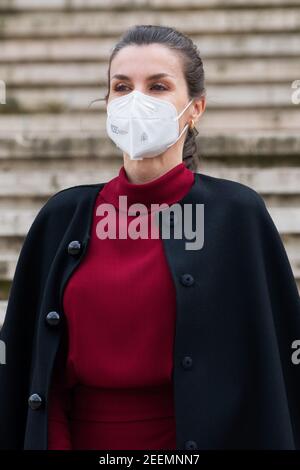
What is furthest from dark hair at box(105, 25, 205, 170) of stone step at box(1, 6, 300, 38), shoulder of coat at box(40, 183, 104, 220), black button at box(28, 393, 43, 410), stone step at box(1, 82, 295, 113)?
stone step at box(1, 6, 300, 38)

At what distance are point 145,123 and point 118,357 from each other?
70 cm

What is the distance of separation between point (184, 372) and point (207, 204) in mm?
460

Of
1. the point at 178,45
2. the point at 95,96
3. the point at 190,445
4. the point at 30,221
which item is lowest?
the point at 190,445

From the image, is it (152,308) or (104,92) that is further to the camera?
(104,92)

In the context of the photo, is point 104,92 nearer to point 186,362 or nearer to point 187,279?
point 187,279

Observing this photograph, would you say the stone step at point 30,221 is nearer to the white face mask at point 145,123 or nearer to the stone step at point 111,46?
the stone step at point 111,46

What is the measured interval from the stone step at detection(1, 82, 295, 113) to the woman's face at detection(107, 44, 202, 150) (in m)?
3.51

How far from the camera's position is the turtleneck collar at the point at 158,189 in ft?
8.11

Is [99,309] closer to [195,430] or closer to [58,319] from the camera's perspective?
[58,319]

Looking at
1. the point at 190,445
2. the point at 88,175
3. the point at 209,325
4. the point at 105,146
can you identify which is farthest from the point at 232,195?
the point at 105,146

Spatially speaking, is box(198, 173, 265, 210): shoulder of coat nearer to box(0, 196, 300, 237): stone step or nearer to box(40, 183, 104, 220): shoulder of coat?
box(40, 183, 104, 220): shoulder of coat

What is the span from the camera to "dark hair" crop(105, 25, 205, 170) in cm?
254

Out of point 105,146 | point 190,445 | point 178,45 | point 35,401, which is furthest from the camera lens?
point 105,146

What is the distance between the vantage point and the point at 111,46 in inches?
249
